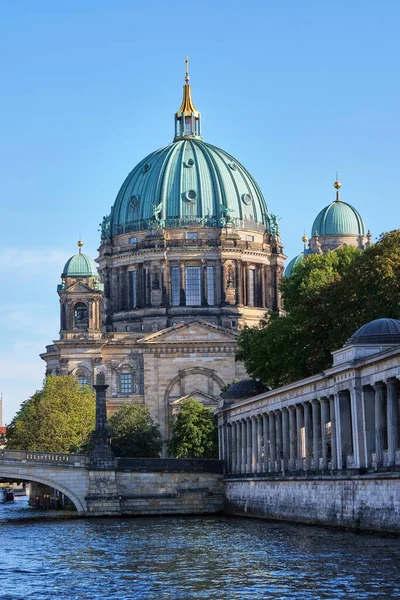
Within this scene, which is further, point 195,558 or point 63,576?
point 195,558

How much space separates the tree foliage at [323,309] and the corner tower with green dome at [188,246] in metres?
49.9

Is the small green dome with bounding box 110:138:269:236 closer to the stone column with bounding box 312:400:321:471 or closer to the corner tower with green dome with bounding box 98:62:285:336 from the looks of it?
the corner tower with green dome with bounding box 98:62:285:336

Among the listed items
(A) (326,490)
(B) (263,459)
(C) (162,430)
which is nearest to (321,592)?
(A) (326,490)

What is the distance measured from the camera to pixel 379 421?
207ft

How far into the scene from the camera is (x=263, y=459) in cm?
8669

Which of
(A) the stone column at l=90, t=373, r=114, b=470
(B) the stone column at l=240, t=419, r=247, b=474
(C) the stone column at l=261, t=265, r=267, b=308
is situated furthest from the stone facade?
(C) the stone column at l=261, t=265, r=267, b=308

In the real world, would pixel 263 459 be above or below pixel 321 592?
above

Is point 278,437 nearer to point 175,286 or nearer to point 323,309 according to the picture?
point 323,309

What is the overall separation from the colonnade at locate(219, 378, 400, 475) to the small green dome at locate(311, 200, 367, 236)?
244ft

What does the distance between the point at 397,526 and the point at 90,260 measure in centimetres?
10807

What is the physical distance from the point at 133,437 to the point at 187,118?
200 ft

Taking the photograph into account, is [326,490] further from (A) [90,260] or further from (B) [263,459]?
(A) [90,260]

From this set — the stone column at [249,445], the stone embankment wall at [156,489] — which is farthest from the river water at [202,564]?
the stone embankment wall at [156,489]

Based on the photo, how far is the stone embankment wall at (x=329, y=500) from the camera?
5928cm
